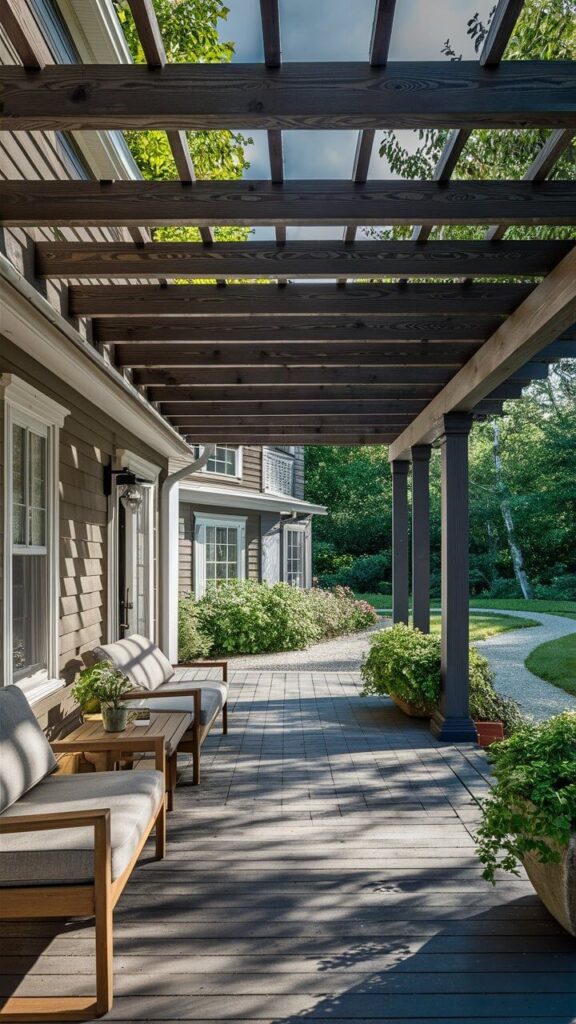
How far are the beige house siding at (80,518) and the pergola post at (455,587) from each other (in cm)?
264

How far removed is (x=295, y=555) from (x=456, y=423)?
11316 mm

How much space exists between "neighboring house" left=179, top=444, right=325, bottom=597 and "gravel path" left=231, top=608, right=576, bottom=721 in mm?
2234

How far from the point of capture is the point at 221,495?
13.7 m

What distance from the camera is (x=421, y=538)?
815cm

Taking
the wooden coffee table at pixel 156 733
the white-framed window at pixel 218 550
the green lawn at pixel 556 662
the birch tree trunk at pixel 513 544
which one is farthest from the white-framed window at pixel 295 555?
the wooden coffee table at pixel 156 733

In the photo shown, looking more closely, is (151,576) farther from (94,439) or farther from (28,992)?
(28,992)

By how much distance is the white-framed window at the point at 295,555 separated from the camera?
1676 cm

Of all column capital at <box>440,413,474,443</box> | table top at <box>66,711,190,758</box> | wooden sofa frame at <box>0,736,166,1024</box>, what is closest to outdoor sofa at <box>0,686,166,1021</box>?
wooden sofa frame at <box>0,736,166,1024</box>

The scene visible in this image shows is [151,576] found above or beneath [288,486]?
beneath

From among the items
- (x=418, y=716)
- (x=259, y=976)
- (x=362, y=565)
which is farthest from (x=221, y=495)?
(x=362, y=565)

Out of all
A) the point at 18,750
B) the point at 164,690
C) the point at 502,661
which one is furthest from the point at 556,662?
the point at 18,750

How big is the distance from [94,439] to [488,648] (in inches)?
367

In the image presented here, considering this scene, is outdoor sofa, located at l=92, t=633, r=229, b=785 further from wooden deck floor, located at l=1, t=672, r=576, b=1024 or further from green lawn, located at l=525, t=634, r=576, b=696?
green lawn, located at l=525, t=634, r=576, b=696

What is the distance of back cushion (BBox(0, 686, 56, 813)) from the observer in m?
3.21
